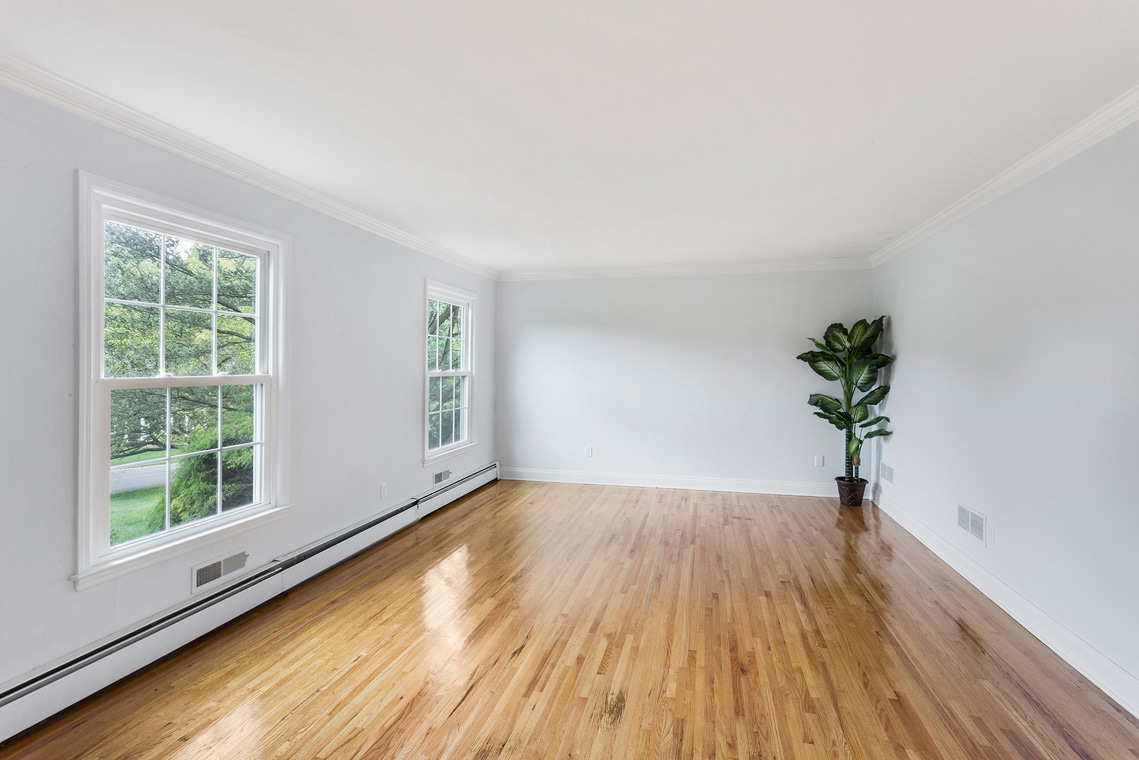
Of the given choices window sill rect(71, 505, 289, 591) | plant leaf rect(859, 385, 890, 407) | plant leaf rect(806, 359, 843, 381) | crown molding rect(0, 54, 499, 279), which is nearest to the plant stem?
plant leaf rect(859, 385, 890, 407)

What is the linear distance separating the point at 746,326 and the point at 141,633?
5.51 meters

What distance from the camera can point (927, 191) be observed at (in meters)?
3.33

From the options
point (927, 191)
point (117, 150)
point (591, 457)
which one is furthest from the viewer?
point (591, 457)

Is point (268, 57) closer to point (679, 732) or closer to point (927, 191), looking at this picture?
point (679, 732)

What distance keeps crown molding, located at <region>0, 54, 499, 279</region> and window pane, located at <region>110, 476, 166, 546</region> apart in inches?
60.4

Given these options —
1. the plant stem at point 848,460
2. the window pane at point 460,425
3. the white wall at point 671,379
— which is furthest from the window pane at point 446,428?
the plant stem at point 848,460

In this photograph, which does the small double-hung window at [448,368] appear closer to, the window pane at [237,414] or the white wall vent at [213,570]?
the window pane at [237,414]

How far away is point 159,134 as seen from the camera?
2.40 meters

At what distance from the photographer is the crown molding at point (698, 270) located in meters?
5.51

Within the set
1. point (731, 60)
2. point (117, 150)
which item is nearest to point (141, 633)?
point (117, 150)

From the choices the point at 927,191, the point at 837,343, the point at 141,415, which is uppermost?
the point at 927,191

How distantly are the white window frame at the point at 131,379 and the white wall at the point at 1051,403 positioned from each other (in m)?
4.25

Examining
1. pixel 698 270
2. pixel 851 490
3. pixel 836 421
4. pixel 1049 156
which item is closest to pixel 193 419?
pixel 1049 156

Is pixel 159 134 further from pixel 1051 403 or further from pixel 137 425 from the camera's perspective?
pixel 1051 403
